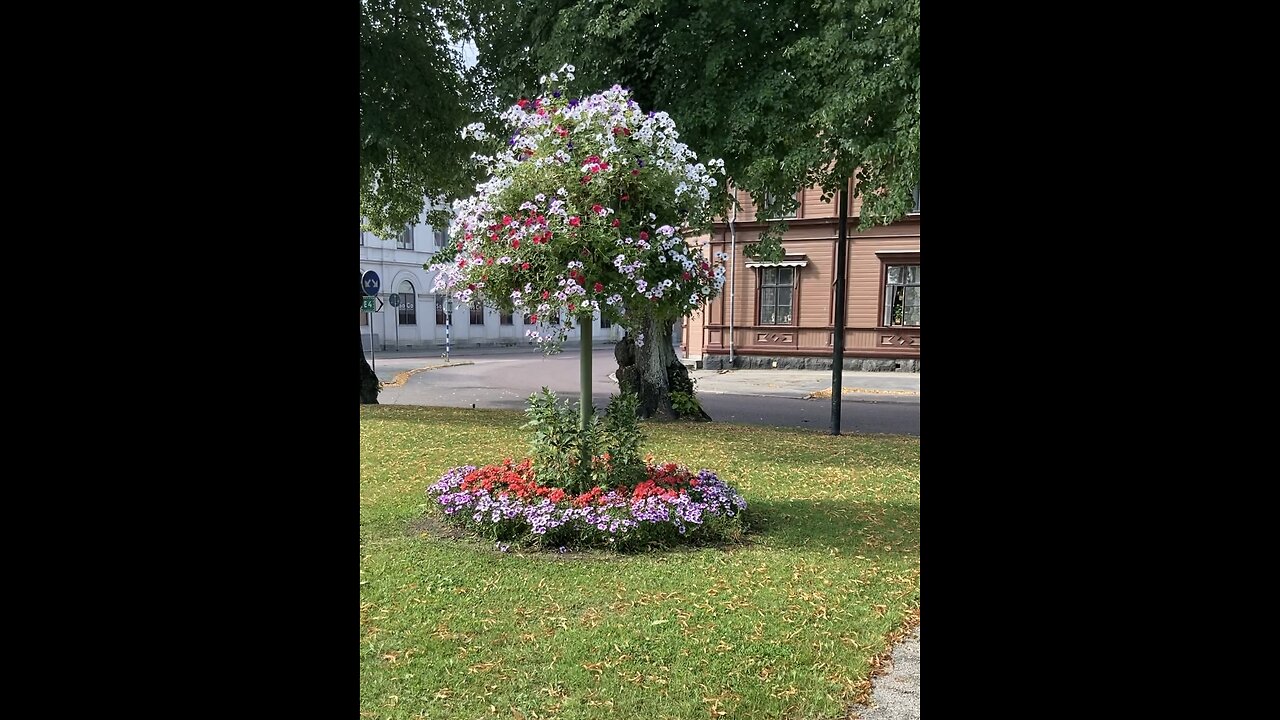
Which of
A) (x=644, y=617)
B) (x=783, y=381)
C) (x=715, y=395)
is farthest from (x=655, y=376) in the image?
(x=783, y=381)

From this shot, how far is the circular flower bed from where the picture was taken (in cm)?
518

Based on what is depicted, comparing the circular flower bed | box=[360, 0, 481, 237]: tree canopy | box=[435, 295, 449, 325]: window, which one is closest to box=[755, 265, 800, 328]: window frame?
box=[360, 0, 481, 237]: tree canopy

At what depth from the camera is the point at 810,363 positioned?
2245 cm

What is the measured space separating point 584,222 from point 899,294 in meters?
17.8

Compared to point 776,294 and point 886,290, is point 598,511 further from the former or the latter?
point 776,294

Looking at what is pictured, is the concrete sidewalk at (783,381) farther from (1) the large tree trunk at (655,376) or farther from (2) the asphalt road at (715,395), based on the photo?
(1) the large tree trunk at (655,376)

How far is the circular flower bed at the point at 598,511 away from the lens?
5.18m

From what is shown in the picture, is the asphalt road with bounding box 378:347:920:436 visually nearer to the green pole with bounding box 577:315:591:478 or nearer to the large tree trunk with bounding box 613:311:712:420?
the large tree trunk with bounding box 613:311:712:420

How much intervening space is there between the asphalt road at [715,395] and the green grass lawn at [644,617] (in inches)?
177

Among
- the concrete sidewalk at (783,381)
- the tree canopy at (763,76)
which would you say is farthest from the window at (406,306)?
the tree canopy at (763,76)

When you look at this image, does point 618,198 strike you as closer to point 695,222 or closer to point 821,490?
point 695,222

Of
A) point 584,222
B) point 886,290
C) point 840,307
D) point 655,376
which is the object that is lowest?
point 655,376
